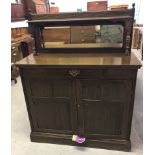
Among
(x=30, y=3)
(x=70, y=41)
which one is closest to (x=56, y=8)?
(x=30, y=3)

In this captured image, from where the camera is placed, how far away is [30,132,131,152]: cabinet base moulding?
1.65 metres

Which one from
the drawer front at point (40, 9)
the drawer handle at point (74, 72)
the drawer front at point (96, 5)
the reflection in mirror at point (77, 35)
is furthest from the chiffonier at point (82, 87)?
the drawer front at point (96, 5)

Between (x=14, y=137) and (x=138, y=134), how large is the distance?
131cm

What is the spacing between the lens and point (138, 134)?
185 cm

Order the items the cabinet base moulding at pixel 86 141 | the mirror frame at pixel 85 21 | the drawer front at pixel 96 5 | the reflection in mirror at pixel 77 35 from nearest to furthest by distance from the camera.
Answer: the mirror frame at pixel 85 21 < the cabinet base moulding at pixel 86 141 < the reflection in mirror at pixel 77 35 < the drawer front at pixel 96 5

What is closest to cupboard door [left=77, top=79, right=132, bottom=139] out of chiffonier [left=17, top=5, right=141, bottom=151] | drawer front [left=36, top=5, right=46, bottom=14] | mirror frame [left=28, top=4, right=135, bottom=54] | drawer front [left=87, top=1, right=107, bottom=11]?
chiffonier [left=17, top=5, right=141, bottom=151]

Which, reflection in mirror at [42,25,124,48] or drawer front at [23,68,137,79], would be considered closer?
drawer front at [23,68,137,79]

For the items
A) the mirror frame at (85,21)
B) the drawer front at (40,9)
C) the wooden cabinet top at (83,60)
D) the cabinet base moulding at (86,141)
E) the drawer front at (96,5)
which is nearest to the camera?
the wooden cabinet top at (83,60)

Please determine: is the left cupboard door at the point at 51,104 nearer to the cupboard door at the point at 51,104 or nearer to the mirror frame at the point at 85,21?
the cupboard door at the point at 51,104

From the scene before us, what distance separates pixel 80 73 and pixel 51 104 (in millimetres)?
432

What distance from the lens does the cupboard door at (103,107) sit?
1.47m

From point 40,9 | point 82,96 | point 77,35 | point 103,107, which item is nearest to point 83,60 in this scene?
point 82,96

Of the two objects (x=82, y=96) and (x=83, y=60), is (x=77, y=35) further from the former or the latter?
(x=82, y=96)

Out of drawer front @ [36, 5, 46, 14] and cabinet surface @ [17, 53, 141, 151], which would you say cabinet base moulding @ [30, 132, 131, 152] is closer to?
cabinet surface @ [17, 53, 141, 151]
